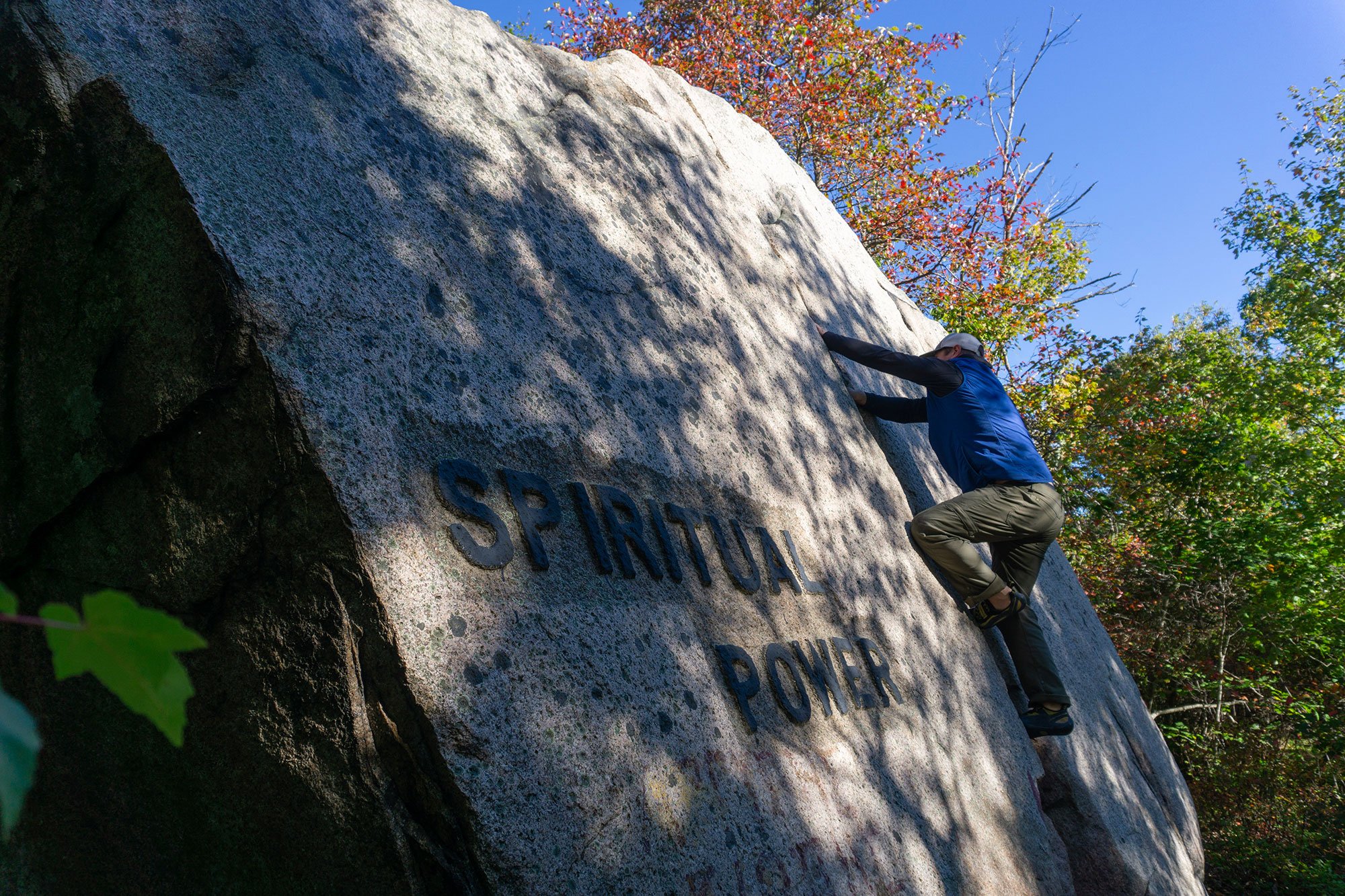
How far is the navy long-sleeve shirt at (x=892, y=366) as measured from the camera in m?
4.81

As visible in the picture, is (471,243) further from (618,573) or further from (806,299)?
(806,299)

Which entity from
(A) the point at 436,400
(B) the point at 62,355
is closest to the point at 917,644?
(A) the point at 436,400

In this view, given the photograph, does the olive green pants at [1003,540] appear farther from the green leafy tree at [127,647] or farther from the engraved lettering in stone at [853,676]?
the green leafy tree at [127,647]

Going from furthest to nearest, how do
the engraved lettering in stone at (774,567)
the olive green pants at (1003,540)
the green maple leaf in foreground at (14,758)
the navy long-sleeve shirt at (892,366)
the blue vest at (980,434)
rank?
the navy long-sleeve shirt at (892,366)
the blue vest at (980,434)
the olive green pants at (1003,540)
the engraved lettering in stone at (774,567)
the green maple leaf in foreground at (14,758)

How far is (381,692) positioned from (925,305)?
503 inches

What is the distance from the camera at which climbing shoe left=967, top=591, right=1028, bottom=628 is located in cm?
440

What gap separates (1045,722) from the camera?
4.49 meters

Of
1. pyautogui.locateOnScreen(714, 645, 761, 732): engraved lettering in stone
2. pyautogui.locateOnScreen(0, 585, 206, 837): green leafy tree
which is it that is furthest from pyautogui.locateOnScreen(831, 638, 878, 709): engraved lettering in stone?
pyautogui.locateOnScreen(0, 585, 206, 837): green leafy tree

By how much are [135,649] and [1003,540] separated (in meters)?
4.65

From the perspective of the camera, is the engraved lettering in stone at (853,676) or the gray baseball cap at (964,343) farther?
the gray baseball cap at (964,343)

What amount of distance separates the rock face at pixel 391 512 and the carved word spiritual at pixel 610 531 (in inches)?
0.5

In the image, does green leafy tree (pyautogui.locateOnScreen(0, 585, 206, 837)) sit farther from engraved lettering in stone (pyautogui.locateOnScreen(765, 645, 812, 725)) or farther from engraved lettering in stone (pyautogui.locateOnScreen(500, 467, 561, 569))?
engraved lettering in stone (pyautogui.locateOnScreen(765, 645, 812, 725))

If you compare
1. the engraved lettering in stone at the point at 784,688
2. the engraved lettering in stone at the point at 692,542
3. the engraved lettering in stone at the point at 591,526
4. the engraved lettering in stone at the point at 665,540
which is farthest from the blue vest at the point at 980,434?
the engraved lettering in stone at the point at 591,526

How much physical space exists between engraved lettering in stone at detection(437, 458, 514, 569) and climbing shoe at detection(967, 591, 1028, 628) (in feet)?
9.42
